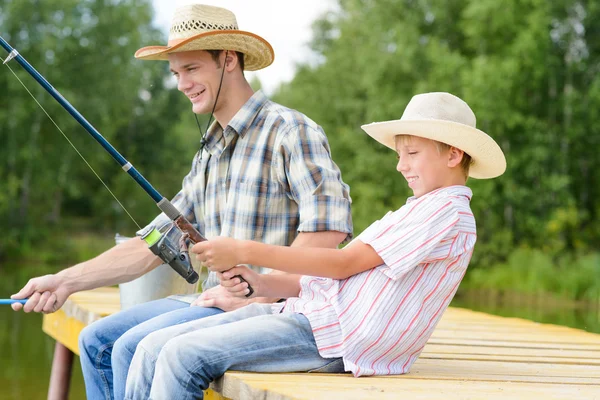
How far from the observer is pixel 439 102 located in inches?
98.1

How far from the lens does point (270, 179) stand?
283 cm

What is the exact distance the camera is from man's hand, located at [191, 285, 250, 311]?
274cm

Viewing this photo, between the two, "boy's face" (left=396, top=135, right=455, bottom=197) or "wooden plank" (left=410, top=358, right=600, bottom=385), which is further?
"wooden plank" (left=410, top=358, right=600, bottom=385)

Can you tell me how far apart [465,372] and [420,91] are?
15.7 meters

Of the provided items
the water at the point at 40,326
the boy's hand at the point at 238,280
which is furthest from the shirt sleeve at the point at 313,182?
the water at the point at 40,326

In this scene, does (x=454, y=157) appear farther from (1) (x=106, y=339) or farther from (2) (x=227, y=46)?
(1) (x=106, y=339)

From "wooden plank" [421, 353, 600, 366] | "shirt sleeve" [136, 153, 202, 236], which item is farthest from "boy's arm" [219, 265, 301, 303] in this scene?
"wooden plank" [421, 353, 600, 366]

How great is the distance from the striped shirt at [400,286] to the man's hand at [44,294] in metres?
0.85

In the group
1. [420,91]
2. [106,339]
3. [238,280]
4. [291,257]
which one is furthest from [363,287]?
[420,91]

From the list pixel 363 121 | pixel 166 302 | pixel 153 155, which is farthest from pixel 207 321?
pixel 153 155

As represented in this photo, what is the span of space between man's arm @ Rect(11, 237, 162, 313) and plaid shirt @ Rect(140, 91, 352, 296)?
27cm

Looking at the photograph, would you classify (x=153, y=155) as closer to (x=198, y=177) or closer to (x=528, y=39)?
(x=528, y=39)

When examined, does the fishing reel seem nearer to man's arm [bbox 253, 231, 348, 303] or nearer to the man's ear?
man's arm [bbox 253, 231, 348, 303]

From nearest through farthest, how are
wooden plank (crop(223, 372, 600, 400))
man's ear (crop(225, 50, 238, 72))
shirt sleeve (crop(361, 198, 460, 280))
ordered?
wooden plank (crop(223, 372, 600, 400)) < shirt sleeve (crop(361, 198, 460, 280)) < man's ear (crop(225, 50, 238, 72))
